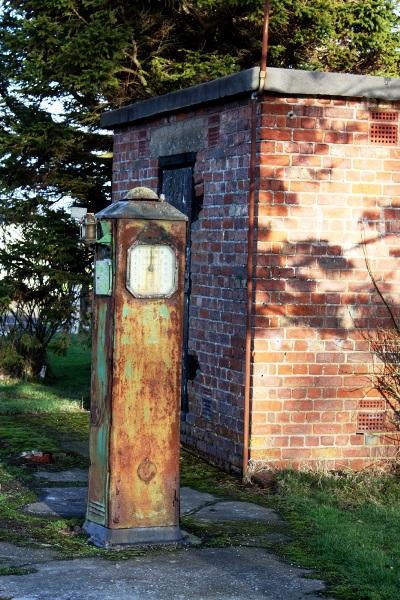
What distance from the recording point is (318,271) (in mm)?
8711

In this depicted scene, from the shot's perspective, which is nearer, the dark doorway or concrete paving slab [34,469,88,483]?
concrete paving slab [34,469,88,483]

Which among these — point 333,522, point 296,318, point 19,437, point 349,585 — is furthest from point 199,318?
point 349,585

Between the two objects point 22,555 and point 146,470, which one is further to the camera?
point 146,470

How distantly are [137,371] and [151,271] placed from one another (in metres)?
0.58

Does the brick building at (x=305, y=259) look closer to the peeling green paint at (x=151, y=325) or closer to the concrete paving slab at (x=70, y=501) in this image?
the concrete paving slab at (x=70, y=501)

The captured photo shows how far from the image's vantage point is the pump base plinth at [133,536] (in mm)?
6422

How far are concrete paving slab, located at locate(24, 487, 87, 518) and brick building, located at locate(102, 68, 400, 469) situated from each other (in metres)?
1.42

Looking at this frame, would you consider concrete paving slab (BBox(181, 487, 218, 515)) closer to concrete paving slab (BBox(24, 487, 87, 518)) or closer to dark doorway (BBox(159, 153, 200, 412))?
concrete paving slab (BBox(24, 487, 87, 518))

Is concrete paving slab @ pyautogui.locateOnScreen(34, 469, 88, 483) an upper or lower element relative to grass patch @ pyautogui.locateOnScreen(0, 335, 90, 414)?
lower

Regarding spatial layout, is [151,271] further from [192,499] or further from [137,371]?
[192,499]

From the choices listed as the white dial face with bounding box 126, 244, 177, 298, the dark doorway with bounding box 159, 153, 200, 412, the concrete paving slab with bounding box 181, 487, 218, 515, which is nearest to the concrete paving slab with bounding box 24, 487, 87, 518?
the concrete paving slab with bounding box 181, 487, 218, 515

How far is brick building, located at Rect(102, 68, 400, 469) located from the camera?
858 centimetres

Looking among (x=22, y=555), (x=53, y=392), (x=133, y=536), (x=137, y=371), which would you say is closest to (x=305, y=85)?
(x=137, y=371)

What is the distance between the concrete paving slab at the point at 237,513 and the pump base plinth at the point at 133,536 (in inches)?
29.0
